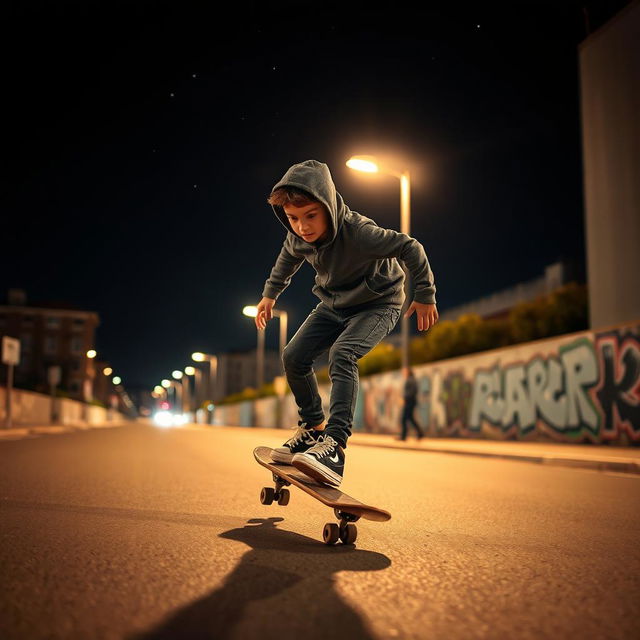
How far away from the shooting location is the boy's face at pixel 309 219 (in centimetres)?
369

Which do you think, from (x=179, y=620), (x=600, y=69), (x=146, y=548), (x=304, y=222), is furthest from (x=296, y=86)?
(x=600, y=69)

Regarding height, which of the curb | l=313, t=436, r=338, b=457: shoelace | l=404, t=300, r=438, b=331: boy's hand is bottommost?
the curb

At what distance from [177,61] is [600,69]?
1298 cm

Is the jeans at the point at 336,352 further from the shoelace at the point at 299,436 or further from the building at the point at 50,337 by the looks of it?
the building at the point at 50,337

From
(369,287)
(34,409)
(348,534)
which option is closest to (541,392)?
(369,287)

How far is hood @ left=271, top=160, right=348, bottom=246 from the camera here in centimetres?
358

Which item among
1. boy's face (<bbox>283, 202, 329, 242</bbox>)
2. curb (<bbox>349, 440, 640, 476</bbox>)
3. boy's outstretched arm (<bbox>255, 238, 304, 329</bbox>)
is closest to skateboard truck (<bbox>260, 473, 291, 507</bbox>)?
boy's outstretched arm (<bbox>255, 238, 304, 329</bbox>)

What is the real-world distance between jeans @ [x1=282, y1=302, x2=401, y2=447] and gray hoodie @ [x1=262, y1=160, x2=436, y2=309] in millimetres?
102

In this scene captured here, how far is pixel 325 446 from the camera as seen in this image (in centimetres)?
349

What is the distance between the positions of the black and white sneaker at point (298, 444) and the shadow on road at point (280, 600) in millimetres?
896

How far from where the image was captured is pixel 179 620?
1920mm

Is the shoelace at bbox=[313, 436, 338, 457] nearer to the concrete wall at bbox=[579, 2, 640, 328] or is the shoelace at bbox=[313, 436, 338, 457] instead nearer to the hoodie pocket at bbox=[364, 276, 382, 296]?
the hoodie pocket at bbox=[364, 276, 382, 296]

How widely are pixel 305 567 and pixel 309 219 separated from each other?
6.32 feet

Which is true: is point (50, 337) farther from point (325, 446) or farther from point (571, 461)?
point (325, 446)
